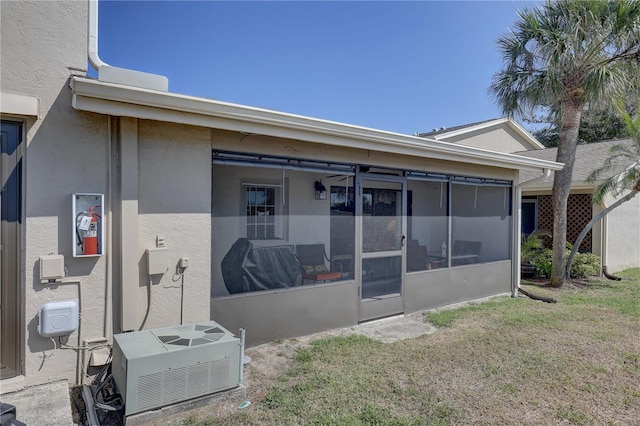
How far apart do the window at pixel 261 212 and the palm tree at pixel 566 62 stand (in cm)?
736

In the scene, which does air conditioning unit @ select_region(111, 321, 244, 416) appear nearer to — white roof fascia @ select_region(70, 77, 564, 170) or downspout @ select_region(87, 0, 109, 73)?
white roof fascia @ select_region(70, 77, 564, 170)

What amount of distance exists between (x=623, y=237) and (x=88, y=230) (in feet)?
46.0

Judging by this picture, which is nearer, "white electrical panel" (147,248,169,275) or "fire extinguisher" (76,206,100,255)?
"fire extinguisher" (76,206,100,255)

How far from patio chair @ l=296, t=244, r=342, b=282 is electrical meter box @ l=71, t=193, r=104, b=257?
2368 millimetres

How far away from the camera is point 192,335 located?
11.1 ft

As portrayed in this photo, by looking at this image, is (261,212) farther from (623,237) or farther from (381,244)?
(623,237)

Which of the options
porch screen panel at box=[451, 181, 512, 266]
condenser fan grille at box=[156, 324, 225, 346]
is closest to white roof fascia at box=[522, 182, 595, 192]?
porch screen panel at box=[451, 181, 512, 266]

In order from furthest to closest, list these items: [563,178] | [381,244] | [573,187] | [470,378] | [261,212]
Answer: [573,187]
[563,178]
[381,244]
[261,212]
[470,378]

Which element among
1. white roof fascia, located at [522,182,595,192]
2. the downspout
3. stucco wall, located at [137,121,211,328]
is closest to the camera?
the downspout

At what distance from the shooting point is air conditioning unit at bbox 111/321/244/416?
9.48ft

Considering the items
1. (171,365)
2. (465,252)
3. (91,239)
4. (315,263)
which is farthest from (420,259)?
(91,239)

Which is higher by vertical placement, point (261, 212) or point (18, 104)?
point (18, 104)

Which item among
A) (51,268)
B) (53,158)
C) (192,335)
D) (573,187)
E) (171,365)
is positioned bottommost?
(171,365)

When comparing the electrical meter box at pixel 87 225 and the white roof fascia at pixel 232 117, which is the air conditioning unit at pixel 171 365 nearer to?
the electrical meter box at pixel 87 225
